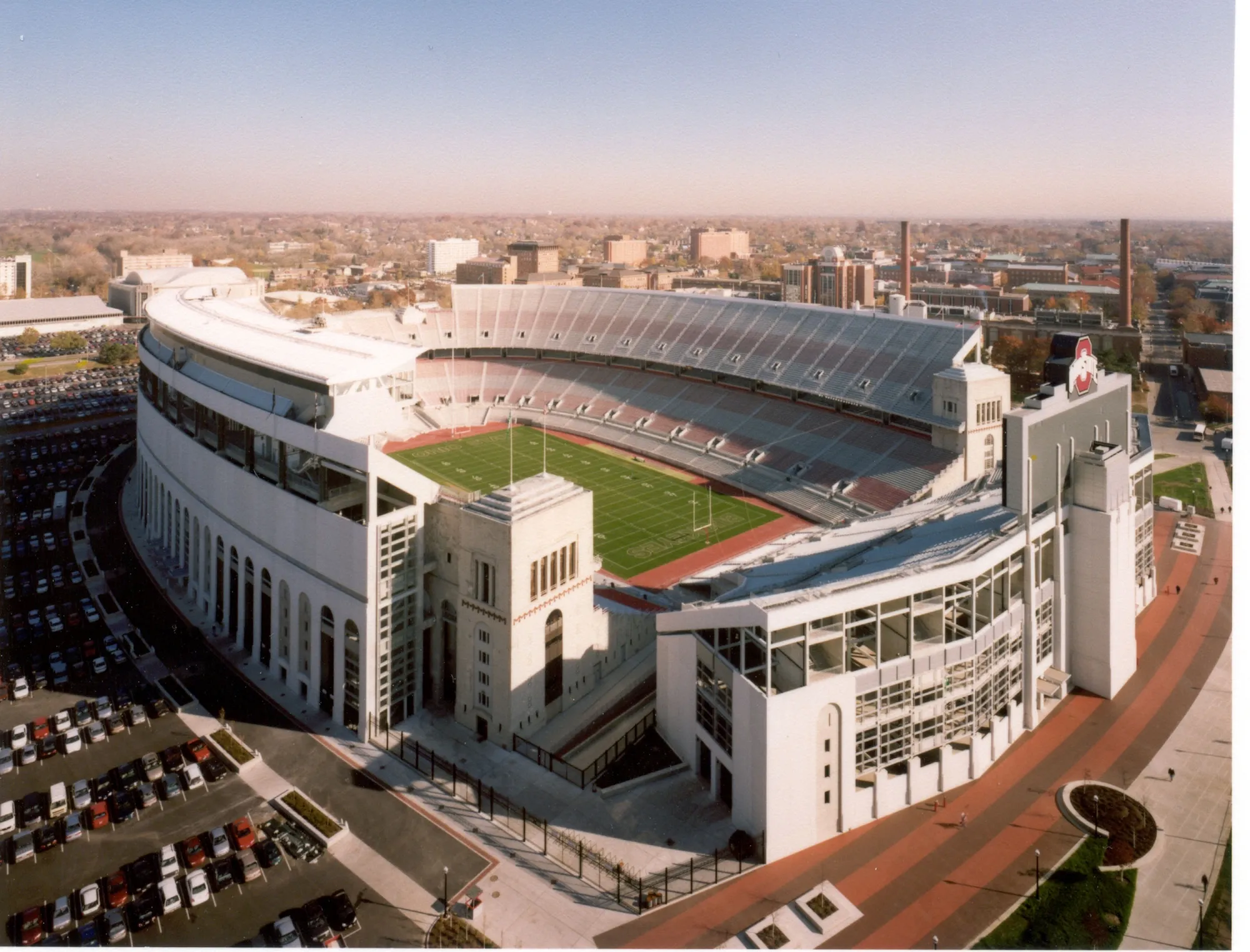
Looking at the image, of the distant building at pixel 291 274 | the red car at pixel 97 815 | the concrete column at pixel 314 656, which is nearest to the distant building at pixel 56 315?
the distant building at pixel 291 274

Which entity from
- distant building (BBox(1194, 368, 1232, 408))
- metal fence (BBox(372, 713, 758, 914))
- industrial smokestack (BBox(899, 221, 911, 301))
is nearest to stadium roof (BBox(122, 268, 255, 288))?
industrial smokestack (BBox(899, 221, 911, 301))

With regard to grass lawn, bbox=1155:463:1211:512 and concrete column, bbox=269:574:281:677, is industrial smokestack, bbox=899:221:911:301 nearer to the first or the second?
grass lawn, bbox=1155:463:1211:512

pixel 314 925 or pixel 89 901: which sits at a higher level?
pixel 89 901

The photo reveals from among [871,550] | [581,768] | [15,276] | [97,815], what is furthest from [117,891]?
[15,276]

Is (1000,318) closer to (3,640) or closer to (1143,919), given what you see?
(1143,919)

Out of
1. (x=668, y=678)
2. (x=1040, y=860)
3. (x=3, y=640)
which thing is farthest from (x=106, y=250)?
(x=1040, y=860)

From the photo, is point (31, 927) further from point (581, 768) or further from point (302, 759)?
point (581, 768)
